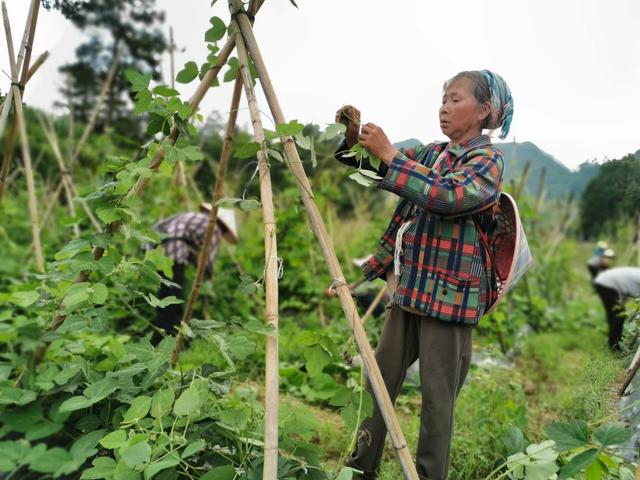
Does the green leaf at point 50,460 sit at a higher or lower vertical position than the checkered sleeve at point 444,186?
lower

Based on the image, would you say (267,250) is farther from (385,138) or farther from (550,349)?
(550,349)

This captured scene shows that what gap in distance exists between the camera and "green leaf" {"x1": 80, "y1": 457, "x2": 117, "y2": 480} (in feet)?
4.52

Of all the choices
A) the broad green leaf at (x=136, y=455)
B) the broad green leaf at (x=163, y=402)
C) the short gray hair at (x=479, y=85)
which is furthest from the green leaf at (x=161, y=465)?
the short gray hair at (x=479, y=85)

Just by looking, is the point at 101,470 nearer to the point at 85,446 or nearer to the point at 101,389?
the point at 85,446

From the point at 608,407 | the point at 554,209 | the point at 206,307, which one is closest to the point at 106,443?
the point at 608,407

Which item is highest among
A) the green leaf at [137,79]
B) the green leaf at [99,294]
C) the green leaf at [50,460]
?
the green leaf at [137,79]

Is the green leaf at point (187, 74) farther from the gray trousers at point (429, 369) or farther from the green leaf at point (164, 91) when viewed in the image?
the gray trousers at point (429, 369)

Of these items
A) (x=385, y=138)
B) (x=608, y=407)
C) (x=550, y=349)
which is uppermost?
(x=385, y=138)

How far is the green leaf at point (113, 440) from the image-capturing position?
1.42 m

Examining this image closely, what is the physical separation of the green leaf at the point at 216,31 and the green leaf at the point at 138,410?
1103mm

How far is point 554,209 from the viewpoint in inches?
375

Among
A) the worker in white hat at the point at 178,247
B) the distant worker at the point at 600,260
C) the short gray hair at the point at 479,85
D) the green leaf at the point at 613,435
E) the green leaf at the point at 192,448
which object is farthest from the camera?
the distant worker at the point at 600,260

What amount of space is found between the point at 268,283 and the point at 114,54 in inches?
338

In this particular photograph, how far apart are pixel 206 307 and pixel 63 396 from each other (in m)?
2.51
